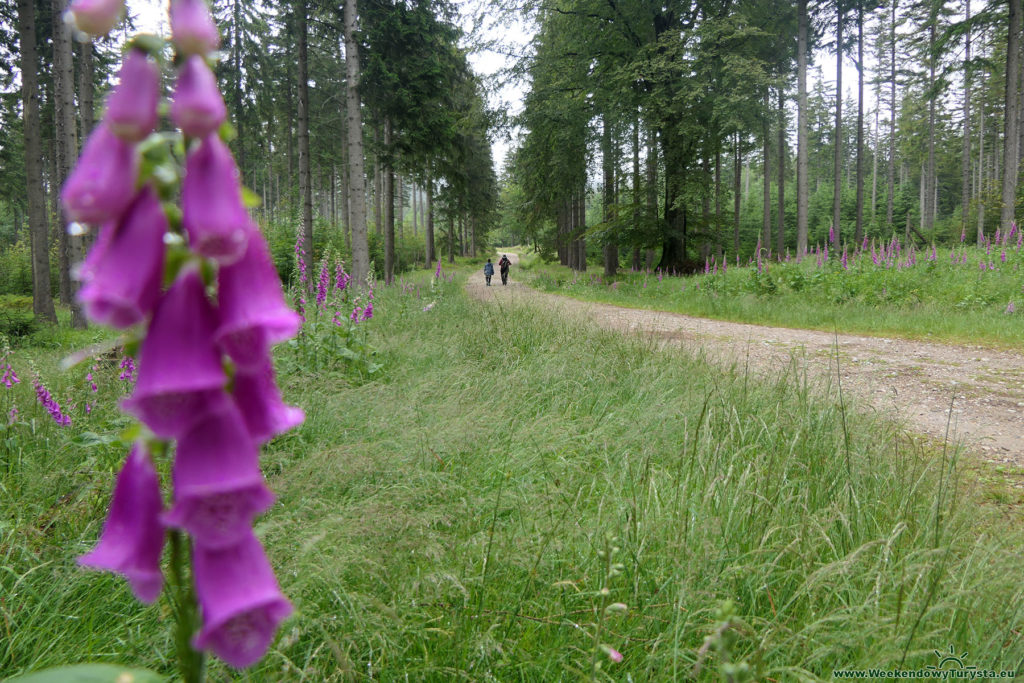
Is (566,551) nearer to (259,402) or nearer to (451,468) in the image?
(451,468)

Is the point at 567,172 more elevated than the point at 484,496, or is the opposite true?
the point at 567,172

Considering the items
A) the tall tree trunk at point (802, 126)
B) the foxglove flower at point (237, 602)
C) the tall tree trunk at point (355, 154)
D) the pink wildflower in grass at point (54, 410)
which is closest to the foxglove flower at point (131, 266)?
the foxglove flower at point (237, 602)

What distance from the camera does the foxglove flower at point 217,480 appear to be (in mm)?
496

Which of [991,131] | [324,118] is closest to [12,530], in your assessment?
[324,118]

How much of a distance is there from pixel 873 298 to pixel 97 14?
40.7 ft

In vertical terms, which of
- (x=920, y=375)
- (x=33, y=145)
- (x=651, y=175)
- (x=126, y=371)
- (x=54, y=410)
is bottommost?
(x=920, y=375)

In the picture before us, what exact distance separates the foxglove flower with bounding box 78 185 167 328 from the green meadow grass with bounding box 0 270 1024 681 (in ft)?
3.25

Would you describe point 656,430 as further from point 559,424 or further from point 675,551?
point 675,551

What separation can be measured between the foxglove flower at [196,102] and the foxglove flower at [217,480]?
26cm

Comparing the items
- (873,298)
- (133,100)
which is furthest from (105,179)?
(873,298)

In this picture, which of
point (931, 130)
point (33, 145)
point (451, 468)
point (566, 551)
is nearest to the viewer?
point (566, 551)

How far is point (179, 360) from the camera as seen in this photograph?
1.62 feet

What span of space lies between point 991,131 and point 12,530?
5894cm

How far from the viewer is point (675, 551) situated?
2.05 metres
